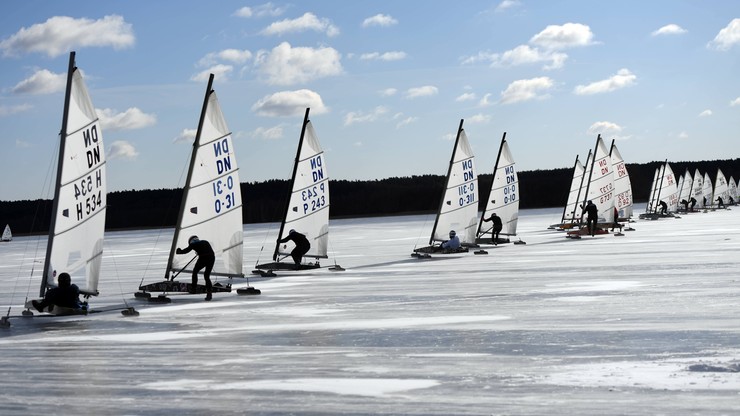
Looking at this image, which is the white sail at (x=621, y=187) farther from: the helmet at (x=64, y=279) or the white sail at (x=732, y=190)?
the white sail at (x=732, y=190)

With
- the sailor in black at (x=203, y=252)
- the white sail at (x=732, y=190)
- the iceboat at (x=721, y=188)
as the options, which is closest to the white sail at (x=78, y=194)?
the sailor in black at (x=203, y=252)

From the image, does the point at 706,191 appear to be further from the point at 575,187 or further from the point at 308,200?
the point at 308,200

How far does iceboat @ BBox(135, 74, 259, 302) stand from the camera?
20.6m

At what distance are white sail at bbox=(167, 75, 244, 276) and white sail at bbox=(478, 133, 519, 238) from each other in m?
18.6

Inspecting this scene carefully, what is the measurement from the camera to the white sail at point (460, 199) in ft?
110

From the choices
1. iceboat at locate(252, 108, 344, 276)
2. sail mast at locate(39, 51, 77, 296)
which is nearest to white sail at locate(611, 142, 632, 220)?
iceboat at locate(252, 108, 344, 276)

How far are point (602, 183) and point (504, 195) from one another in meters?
9.30

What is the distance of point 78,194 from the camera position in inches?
693

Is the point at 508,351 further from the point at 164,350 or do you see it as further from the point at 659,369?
the point at 164,350

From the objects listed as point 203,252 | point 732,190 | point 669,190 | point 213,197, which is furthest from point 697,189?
point 203,252

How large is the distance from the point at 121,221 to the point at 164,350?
476ft

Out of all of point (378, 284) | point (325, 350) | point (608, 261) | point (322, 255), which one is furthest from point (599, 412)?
point (322, 255)

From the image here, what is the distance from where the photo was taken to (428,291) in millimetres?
18969

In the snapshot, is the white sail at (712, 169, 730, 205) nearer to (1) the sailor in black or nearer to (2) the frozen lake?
(2) the frozen lake
